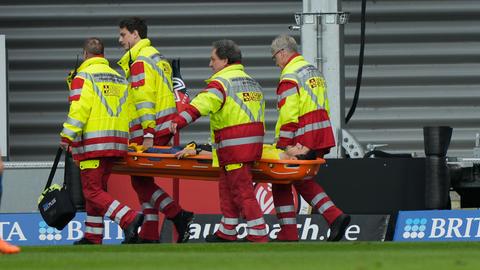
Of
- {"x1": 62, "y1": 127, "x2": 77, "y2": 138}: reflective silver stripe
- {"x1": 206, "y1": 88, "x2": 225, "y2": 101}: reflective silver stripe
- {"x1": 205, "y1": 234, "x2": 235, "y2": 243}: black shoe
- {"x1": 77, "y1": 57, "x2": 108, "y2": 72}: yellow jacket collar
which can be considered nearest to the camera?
{"x1": 62, "y1": 127, "x2": 77, "y2": 138}: reflective silver stripe

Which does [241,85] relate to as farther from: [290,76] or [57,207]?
[57,207]

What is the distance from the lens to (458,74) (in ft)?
67.4

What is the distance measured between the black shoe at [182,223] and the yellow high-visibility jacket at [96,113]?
32.2 inches

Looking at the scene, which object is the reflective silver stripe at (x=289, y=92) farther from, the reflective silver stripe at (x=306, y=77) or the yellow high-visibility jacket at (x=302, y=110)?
the reflective silver stripe at (x=306, y=77)

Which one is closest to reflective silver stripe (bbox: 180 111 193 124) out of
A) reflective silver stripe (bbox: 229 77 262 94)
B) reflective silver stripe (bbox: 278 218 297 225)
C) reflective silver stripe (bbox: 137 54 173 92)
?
reflective silver stripe (bbox: 229 77 262 94)

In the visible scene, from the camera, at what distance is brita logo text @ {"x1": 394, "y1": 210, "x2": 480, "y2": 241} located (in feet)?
52.9

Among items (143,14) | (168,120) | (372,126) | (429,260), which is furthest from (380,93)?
(429,260)

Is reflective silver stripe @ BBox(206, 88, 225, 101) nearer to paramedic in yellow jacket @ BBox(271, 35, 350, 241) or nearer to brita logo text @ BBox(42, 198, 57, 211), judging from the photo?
paramedic in yellow jacket @ BBox(271, 35, 350, 241)

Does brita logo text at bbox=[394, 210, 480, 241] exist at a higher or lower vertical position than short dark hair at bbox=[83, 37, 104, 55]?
lower

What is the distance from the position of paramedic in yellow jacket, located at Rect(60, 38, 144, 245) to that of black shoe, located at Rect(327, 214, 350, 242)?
171 centimetres

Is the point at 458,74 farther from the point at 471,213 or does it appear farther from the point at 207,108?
the point at 207,108

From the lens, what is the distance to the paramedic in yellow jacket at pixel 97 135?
1416 cm

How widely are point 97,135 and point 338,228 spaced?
7.56 feet

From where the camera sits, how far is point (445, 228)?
635 inches
